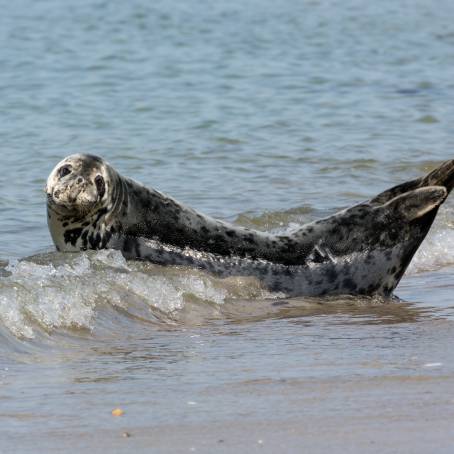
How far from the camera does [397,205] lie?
21.1 feet

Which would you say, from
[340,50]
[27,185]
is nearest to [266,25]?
[340,50]

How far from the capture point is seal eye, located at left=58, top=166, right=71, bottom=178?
6.00 metres

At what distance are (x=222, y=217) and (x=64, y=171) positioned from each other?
247 cm

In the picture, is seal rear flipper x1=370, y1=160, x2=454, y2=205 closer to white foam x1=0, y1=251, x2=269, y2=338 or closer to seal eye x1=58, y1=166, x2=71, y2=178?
white foam x1=0, y1=251, x2=269, y2=338

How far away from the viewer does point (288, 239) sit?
6.51 meters

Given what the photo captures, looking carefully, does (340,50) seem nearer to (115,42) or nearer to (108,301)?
(115,42)

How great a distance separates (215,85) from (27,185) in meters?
5.18

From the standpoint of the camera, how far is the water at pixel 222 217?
13.4 feet

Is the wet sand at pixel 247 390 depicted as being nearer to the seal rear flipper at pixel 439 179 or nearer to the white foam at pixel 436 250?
the seal rear flipper at pixel 439 179

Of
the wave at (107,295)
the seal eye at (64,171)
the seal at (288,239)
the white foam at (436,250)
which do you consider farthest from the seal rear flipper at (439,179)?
the seal eye at (64,171)

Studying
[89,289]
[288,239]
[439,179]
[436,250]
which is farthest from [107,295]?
[436,250]

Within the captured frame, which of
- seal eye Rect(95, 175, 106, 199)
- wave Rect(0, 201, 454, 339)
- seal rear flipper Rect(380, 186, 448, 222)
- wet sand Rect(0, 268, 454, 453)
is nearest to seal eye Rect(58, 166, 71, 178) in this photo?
seal eye Rect(95, 175, 106, 199)

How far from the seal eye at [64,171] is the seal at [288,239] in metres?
0.19

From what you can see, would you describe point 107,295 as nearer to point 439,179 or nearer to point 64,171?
point 64,171
